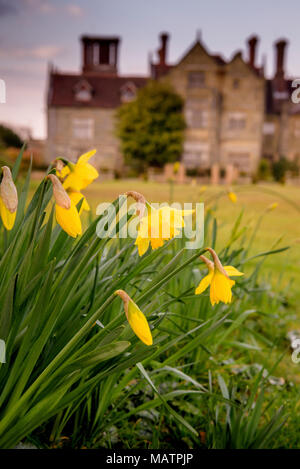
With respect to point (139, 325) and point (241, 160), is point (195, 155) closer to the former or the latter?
point (241, 160)

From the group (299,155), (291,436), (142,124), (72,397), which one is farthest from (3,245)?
(299,155)

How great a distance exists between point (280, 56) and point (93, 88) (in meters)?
7.19

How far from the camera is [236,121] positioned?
1673cm

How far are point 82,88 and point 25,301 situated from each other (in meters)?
16.9

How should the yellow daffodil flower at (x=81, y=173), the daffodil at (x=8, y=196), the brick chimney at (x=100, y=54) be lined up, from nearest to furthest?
the daffodil at (x=8, y=196)
the yellow daffodil flower at (x=81, y=173)
the brick chimney at (x=100, y=54)

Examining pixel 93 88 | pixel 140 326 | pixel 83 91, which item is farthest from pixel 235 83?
pixel 140 326

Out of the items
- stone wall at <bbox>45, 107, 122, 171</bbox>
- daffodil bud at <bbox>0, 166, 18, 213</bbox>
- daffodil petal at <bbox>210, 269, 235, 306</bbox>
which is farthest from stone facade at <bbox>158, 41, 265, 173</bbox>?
daffodil bud at <bbox>0, 166, 18, 213</bbox>

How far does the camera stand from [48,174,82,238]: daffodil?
1.71 feet

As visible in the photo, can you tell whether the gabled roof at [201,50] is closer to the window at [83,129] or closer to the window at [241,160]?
the window at [241,160]

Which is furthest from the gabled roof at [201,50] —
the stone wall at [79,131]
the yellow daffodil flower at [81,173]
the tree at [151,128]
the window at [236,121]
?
the yellow daffodil flower at [81,173]

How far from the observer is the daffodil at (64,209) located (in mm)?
521

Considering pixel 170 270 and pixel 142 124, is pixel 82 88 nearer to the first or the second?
pixel 142 124

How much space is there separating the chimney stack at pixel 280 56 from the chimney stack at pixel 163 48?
399 centimetres
